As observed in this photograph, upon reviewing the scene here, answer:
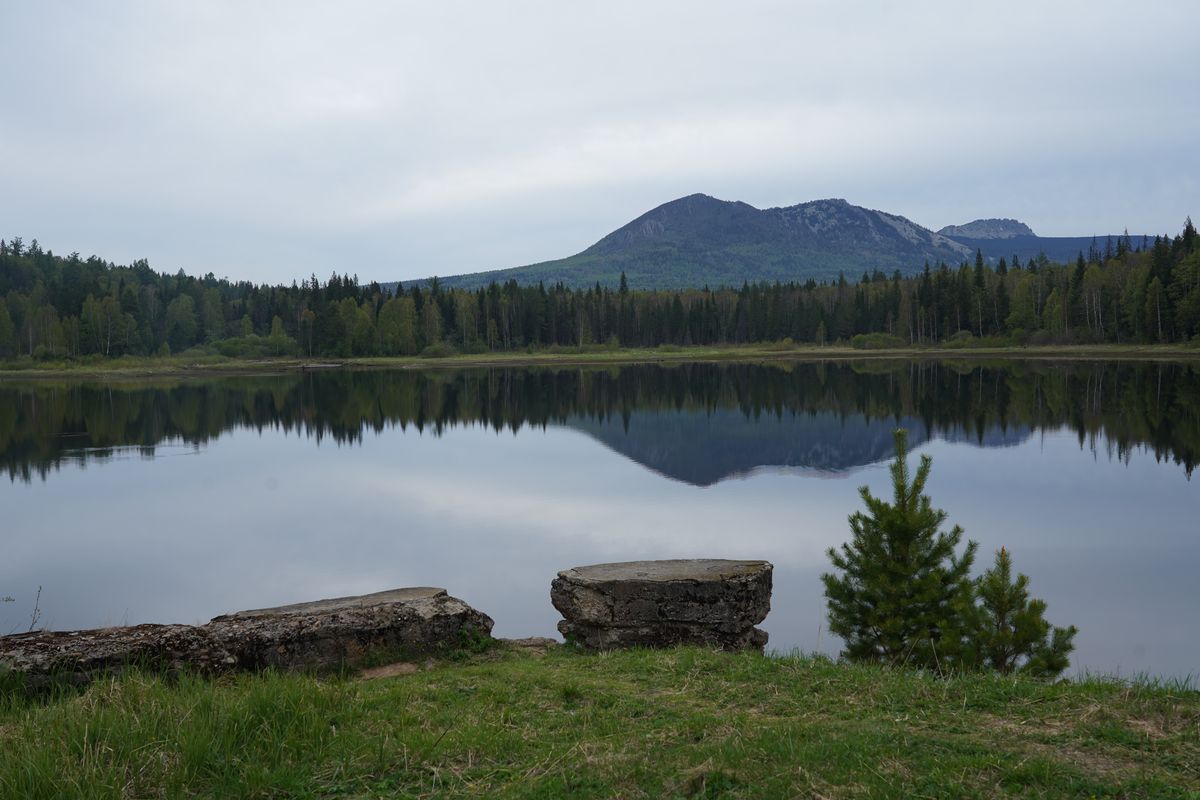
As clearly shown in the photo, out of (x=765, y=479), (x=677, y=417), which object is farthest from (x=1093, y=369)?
(x=765, y=479)

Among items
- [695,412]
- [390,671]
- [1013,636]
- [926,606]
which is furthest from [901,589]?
[695,412]

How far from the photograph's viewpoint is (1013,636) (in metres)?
12.0

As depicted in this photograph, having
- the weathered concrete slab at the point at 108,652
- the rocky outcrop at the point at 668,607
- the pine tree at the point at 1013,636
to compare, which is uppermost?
the weathered concrete slab at the point at 108,652

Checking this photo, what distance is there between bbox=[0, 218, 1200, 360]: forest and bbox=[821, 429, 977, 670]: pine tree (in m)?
111

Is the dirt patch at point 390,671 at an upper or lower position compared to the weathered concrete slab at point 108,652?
lower

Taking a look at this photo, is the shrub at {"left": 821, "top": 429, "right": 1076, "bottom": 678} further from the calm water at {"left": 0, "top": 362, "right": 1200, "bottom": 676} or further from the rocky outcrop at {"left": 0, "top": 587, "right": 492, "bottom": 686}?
the rocky outcrop at {"left": 0, "top": 587, "right": 492, "bottom": 686}

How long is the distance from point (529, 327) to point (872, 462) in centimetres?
13435

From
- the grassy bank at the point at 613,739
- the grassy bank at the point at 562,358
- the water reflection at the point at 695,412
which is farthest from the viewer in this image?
the grassy bank at the point at 562,358

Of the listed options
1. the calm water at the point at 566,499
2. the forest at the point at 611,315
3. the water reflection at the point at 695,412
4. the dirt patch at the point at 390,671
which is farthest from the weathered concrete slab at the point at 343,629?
the forest at the point at 611,315

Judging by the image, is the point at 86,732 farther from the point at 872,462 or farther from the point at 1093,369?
the point at 1093,369

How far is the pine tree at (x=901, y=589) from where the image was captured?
41.7ft

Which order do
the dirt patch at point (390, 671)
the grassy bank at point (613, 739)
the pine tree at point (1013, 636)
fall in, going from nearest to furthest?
the grassy bank at point (613, 739) < the dirt patch at point (390, 671) < the pine tree at point (1013, 636)

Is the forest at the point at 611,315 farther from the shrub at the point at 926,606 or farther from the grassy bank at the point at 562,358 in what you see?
the shrub at the point at 926,606

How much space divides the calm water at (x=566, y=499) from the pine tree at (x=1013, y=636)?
249 cm
